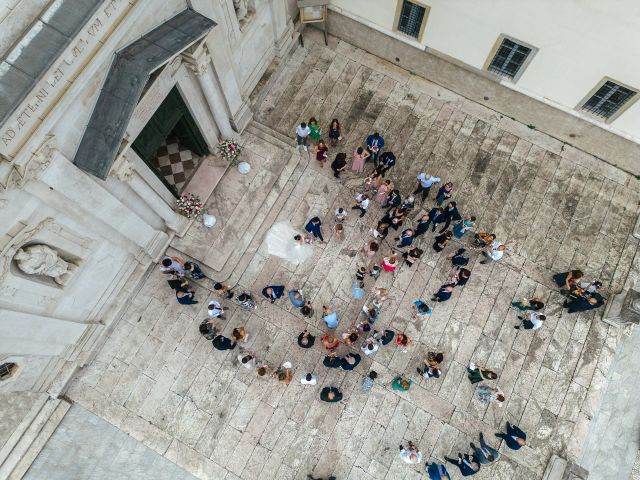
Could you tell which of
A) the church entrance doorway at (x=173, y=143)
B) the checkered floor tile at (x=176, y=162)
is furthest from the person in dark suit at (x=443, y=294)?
the checkered floor tile at (x=176, y=162)

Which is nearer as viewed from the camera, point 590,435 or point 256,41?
point 590,435

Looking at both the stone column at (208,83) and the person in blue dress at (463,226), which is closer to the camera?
the stone column at (208,83)

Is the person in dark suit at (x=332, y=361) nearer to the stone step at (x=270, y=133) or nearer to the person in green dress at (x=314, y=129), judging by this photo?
the stone step at (x=270, y=133)

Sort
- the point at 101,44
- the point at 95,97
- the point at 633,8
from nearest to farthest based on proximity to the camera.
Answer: the point at 101,44 < the point at 95,97 < the point at 633,8

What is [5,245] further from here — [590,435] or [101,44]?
[590,435]

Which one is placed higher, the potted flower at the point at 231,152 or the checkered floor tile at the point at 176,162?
the potted flower at the point at 231,152

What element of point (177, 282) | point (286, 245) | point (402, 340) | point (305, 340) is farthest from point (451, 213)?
point (177, 282)

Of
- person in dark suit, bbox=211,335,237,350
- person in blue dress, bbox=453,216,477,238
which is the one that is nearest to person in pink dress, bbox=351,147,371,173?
person in blue dress, bbox=453,216,477,238

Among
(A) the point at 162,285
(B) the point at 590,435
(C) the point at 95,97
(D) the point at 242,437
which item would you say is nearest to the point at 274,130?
(A) the point at 162,285
